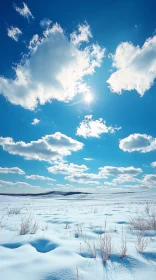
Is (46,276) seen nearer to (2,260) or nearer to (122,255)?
(2,260)

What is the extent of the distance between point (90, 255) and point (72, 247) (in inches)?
17.7

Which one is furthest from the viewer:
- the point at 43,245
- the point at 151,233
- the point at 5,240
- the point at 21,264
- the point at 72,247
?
the point at 151,233

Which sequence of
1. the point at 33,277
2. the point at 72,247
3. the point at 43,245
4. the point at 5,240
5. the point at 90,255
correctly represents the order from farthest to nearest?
1. the point at 5,240
2. the point at 43,245
3. the point at 72,247
4. the point at 90,255
5. the point at 33,277

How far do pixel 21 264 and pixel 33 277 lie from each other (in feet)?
1.33

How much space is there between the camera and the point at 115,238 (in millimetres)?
3820

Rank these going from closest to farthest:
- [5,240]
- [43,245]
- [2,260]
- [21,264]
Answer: [21,264], [2,260], [43,245], [5,240]

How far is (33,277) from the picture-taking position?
6.82ft

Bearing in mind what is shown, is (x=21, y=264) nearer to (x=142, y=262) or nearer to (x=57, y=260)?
(x=57, y=260)

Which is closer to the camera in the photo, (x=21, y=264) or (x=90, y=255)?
(x=21, y=264)

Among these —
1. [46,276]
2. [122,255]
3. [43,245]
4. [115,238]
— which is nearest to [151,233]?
[115,238]

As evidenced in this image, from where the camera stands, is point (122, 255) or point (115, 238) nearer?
point (122, 255)

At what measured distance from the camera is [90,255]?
2809 millimetres

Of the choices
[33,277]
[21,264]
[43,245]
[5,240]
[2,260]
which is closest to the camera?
[33,277]

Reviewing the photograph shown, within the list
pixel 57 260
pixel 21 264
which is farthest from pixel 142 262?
pixel 21 264
